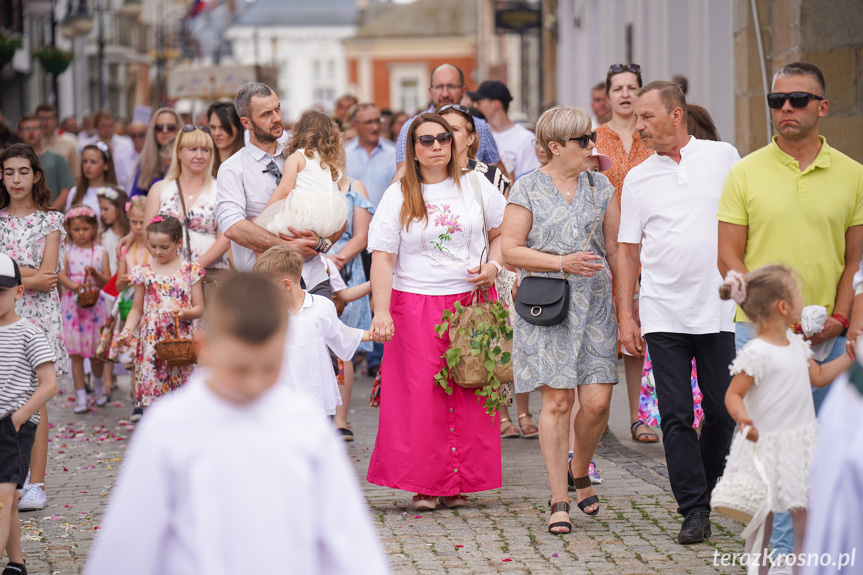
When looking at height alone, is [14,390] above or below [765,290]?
below

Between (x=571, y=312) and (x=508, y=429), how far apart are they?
279cm

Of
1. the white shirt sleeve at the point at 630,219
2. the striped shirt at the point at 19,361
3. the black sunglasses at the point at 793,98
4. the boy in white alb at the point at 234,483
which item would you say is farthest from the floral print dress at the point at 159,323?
the boy in white alb at the point at 234,483

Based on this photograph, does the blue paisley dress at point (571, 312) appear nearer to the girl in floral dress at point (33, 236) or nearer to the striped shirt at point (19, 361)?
the striped shirt at point (19, 361)

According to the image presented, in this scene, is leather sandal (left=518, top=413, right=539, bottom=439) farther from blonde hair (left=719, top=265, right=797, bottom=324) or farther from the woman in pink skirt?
blonde hair (left=719, top=265, right=797, bottom=324)

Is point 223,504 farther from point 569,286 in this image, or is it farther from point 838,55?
point 838,55

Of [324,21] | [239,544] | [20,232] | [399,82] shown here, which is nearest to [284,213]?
[20,232]

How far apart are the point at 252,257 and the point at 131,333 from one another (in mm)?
1797

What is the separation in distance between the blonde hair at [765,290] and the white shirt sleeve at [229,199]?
3279 millimetres

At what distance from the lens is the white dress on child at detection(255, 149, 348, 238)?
22.3 feet

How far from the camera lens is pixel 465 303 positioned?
6.57 metres

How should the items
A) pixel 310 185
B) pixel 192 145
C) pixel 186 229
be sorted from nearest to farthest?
pixel 310 185 < pixel 186 229 < pixel 192 145

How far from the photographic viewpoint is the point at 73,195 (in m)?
11.8

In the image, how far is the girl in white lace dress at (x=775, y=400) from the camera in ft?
14.6

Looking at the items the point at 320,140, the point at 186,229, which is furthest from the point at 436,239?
the point at 186,229
